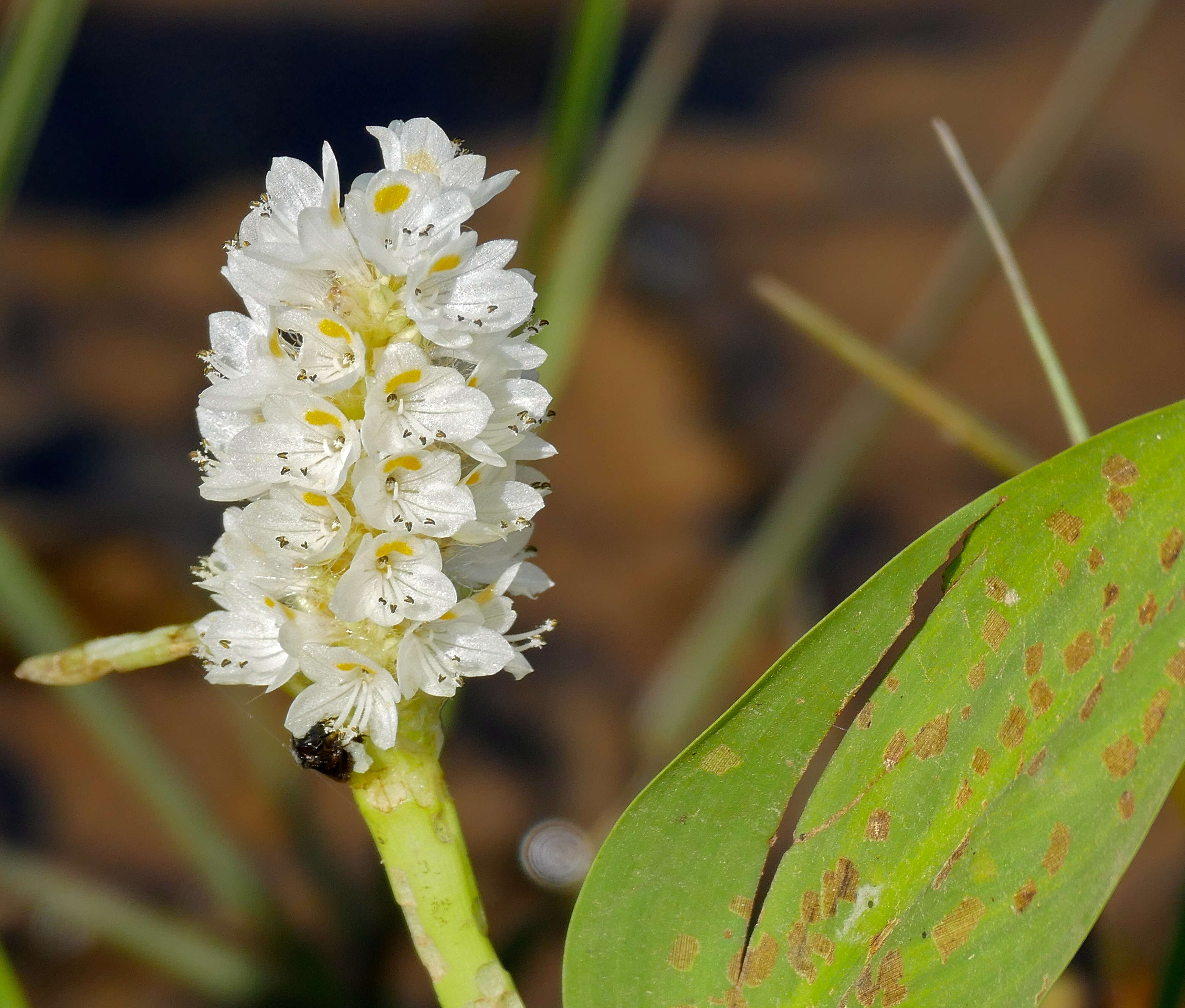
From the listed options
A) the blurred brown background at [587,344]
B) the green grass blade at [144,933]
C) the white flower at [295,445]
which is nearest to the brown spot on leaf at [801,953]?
the white flower at [295,445]

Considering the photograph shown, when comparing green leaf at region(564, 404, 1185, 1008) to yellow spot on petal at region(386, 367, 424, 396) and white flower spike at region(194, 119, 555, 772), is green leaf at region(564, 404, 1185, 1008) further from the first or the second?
yellow spot on petal at region(386, 367, 424, 396)

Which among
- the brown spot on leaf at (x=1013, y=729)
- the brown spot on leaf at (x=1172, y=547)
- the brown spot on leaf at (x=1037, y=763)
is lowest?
the brown spot on leaf at (x=1037, y=763)

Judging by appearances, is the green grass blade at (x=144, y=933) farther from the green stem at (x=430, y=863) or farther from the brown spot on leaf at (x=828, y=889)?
the brown spot on leaf at (x=828, y=889)

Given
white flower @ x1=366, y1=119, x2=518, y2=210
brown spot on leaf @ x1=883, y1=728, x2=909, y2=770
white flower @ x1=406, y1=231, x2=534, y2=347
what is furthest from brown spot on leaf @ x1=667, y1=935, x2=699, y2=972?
white flower @ x1=366, y1=119, x2=518, y2=210

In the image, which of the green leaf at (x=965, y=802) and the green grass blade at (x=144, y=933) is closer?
the green leaf at (x=965, y=802)

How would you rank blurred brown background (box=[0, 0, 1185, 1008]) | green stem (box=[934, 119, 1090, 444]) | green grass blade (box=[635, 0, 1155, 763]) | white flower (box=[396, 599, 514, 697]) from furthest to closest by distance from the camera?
blurred brown background (box=[0, 0, 1185, 1008]) → green grass blade (box=[635, 0, 1155, 763]) → green stem (box=[934, 119, 1090, 444]) → white flower (box=[396, 599, 514, 697])

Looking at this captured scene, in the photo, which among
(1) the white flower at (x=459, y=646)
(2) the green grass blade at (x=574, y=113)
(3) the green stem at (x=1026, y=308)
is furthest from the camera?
(2) the green grass blade at (x=574, y=113)

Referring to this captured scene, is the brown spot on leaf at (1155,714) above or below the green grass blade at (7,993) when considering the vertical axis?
above
